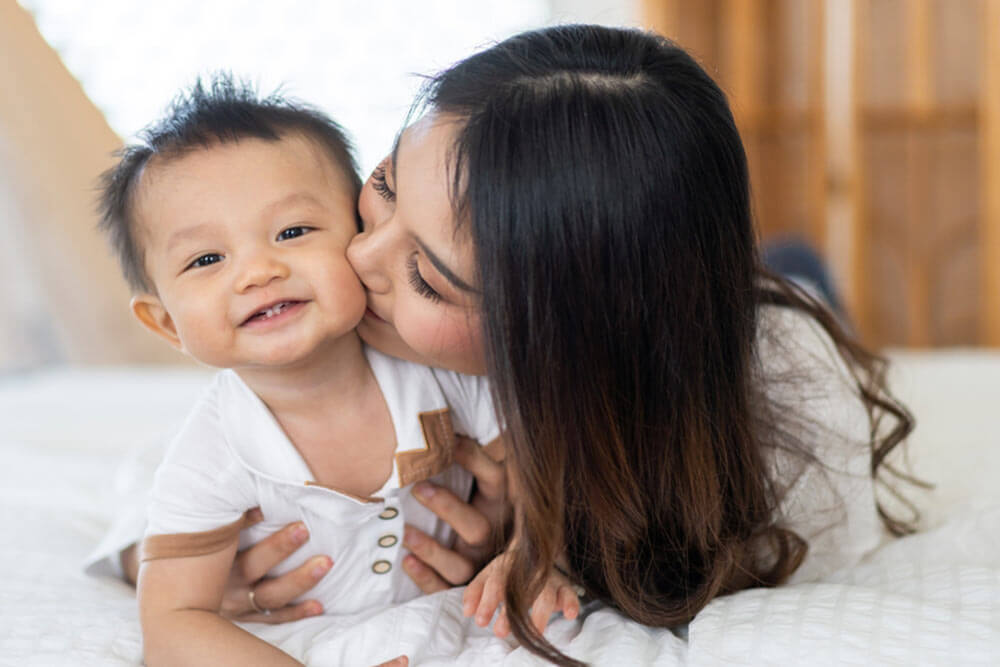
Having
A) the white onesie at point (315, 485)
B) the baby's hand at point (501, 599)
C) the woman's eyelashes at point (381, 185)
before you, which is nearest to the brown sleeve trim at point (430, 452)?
the white onesie at point (315, 485)

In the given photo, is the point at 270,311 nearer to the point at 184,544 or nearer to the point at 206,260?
the point at 206,260

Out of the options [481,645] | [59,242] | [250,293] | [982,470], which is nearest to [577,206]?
[250,293]

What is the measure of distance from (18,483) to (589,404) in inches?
39.3

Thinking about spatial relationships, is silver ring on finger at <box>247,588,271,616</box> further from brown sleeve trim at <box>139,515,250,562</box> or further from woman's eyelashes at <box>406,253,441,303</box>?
woman's eyelashes at <box>406,253,441,303</box>

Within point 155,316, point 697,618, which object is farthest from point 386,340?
point 697,618

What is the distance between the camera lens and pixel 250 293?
76 centimetres

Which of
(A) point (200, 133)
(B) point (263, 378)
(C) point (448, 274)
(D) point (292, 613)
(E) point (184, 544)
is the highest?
(A) point (200, 133)

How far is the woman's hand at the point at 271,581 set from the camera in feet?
2.86

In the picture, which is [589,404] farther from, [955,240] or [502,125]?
[955,240]

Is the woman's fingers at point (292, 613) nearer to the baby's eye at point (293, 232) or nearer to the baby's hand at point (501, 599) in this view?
the baby's hand at point (501, 599)

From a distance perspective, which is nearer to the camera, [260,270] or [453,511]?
[260,270]

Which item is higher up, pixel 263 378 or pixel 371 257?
pixel 371 257

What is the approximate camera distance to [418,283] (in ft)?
2.45

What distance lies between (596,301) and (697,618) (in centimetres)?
29
